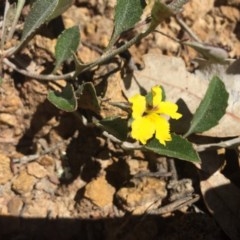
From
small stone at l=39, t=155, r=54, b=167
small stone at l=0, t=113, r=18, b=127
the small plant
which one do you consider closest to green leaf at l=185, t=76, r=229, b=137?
the small plant

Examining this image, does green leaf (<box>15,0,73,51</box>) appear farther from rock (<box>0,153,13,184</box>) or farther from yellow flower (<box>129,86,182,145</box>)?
rock (<box>0,153,13,184</box>)

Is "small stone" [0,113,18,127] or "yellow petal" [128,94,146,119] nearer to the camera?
"yellow petal" [128,94,146,119]

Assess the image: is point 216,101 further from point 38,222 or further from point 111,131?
point 38,222

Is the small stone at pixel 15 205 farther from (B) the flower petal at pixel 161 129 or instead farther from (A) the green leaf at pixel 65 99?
(B) the flower petal at pixel 161 129

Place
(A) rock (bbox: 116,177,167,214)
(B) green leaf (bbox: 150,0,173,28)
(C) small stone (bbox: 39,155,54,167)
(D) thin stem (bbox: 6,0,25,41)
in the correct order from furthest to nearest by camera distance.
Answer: (C) small stone (bbox: 39,155,54,167) < (A) rock (bbox: 116,177,167,214) < (D) thin stem (bbox: 6,0,25,41) < (B) green leaf (bbox: 150,0,173,28)

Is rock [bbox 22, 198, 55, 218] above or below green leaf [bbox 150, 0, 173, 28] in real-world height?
below

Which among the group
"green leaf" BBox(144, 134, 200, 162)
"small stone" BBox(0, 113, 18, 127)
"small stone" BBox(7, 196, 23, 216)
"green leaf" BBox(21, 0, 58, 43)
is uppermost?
"green leaf" BBox(21, 0, 58, 43)
